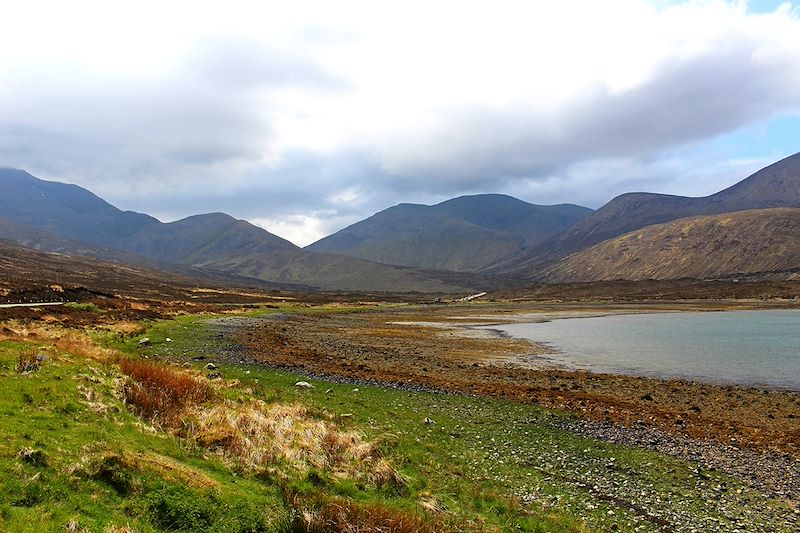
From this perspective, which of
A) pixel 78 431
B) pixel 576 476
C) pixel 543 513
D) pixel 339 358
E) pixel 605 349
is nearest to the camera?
pixel 78 431

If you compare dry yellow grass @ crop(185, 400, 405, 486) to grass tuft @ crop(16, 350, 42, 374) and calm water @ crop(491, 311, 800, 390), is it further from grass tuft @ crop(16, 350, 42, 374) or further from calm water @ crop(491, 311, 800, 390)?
calm water @ crop(491, 311, 800, 390)

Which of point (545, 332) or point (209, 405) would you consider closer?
point (209, 405)

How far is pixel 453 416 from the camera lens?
875 inches

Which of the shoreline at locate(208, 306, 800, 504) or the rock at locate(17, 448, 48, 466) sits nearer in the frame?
the rock at locate(17, 448, 48, 466)

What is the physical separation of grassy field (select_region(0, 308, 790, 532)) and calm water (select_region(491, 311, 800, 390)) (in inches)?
904

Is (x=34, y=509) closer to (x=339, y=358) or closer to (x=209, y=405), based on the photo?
(x=209, y=405)

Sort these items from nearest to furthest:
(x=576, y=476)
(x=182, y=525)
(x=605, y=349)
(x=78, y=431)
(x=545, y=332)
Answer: (x=182, y=525), (x=78, y=431), (x=576, y=476), (x=605, y=349), (x=545, y=332)

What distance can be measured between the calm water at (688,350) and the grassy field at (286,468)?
23.0 m

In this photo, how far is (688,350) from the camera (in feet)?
163

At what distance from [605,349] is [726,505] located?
40268 millimetres

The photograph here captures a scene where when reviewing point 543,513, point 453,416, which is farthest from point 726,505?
point 453,416

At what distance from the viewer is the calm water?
3722cm

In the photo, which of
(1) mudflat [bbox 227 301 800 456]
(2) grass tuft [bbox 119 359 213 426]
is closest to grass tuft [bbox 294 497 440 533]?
(2) grass tuft [bbox 119 359 213 426]

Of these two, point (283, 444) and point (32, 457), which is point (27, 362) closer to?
point (32, 457)
